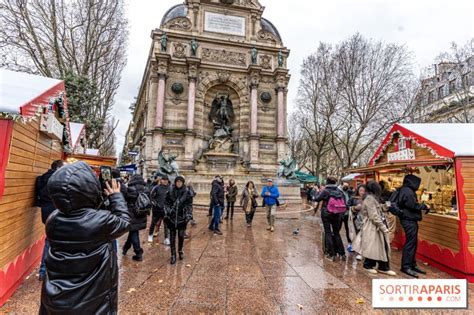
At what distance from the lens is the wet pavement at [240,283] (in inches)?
133

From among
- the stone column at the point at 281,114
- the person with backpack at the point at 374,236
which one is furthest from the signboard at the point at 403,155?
the stone column at the point at 281,114

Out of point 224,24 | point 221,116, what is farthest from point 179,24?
point 221,116

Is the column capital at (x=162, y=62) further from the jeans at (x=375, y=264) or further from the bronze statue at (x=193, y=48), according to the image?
the jeans at (x=375, y=264)

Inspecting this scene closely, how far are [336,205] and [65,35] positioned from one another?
16.4 metres

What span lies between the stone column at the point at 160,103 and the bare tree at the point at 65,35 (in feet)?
11.9

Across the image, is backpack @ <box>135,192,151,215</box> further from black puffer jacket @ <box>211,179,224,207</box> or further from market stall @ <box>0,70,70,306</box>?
black puffer jacket @ <box>211,179,224,207</box>

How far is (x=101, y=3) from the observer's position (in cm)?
1384

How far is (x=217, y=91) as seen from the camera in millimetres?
23266

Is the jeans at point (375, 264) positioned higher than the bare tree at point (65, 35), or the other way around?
the bare tree at point (65, 35)

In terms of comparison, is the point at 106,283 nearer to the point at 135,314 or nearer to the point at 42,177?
the point at 135,314

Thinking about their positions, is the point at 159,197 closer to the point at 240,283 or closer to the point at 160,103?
the point at 240,283

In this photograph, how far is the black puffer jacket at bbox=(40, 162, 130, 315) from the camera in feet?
5.47

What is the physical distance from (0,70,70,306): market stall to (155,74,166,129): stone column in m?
14.9

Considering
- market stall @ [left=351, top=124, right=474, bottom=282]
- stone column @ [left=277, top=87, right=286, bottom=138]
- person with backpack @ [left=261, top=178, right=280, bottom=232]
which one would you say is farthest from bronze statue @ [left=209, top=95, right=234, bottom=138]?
market stall @ [left=351, top=124, right=474, bottom=282]
